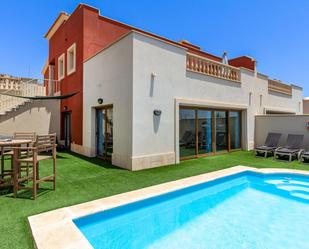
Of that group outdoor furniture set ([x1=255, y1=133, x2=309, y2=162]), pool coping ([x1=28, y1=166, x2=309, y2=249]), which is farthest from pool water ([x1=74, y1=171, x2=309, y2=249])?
outdoor furniture set ([x1=255, y1=133, x2=309, y2=162])

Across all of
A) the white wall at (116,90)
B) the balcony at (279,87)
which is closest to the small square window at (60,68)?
the white wall at (116,90)

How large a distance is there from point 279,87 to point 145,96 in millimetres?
15703

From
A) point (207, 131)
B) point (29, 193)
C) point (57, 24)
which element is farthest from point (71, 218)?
point (57, 24)

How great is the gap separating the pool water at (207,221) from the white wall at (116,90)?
11.4ft

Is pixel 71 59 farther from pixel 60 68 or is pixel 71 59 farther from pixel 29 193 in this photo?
pixel 29 193

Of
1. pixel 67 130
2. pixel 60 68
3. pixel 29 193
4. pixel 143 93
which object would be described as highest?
pixel 60 68

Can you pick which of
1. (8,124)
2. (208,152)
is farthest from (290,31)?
(8,124)

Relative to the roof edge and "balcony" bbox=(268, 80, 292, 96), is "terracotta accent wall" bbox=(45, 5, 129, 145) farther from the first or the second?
"balcony" bbox=(268, 80, 292, 96)

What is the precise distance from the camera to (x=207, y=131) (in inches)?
459

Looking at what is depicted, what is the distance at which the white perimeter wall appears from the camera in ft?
40.0

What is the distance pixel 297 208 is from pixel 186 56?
806 centimetres

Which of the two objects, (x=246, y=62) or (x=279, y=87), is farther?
(x=279, y=87)

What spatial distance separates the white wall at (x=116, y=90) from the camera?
8.34m

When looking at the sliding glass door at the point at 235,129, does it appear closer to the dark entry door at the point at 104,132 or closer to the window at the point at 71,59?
the dark entry door at the point at 104,132
